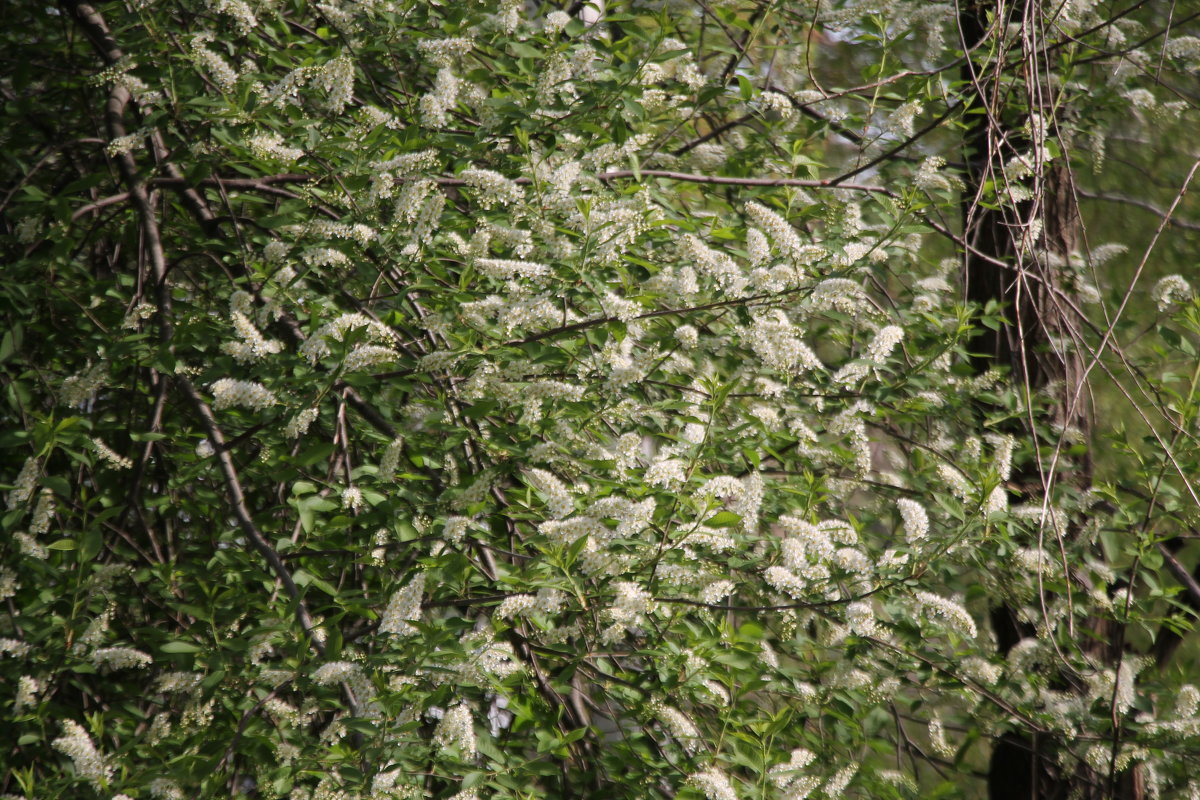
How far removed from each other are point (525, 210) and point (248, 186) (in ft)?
2.51

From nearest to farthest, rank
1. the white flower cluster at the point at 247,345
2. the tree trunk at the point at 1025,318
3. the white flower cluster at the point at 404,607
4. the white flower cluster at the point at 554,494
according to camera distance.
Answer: the white flower cluster at the point at 404,607, the white flower cluster at the point at 554,494, the white flower cluster at the point at 247,345, the tree trunk at the point at 1025,318

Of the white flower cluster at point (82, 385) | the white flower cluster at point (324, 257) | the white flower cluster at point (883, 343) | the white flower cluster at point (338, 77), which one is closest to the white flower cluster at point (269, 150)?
the white flower cluster at point (338, 77)

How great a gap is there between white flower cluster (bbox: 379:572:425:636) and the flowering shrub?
0.5 inches

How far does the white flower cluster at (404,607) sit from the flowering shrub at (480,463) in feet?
0.04

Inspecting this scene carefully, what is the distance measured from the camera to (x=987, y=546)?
2465 mm

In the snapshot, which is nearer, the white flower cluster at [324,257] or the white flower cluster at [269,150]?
the white flower cluster at [324,257]

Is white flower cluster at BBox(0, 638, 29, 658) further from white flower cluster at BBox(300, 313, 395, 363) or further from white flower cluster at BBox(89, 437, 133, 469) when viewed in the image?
white flower cluster at BBox(300, 313, 395, 363)

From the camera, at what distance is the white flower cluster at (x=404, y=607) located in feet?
5.56

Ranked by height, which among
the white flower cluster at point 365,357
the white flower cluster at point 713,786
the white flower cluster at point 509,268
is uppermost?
the white flower cluster at point 509,268

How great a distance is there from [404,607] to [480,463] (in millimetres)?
406

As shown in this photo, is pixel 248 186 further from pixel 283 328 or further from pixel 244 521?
pixel 244 521

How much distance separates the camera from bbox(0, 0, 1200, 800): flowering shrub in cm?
185

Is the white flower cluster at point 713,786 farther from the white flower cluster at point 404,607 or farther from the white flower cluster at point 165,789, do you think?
the white flower cluster at point 165,789

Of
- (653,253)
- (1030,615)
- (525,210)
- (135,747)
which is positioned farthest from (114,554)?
(1030,615)
